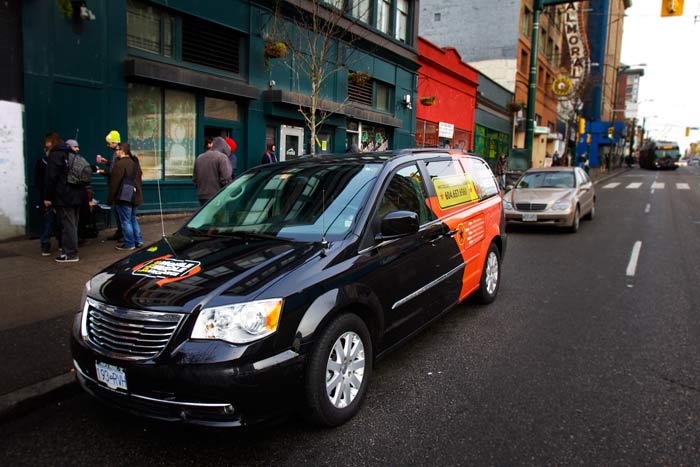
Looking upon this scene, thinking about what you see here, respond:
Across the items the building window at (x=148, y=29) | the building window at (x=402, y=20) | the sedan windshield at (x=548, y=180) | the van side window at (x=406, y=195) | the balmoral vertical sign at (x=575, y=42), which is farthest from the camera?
the balmoral vertical sign at (x=575, y=42)

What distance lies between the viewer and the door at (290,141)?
14062mm

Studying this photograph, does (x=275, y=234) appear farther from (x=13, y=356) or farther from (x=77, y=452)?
(x=13, y=356)

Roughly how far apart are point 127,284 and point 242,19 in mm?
10675

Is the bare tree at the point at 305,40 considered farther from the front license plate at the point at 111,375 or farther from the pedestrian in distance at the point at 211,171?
the front license plate at the point at 111,375

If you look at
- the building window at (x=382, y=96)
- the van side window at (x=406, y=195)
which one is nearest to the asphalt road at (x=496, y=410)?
the van side window at (x=406, y=195)

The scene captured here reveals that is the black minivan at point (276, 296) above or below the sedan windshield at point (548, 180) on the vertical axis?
below

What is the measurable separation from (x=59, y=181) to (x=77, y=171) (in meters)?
0.27

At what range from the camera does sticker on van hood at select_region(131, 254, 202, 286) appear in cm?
318

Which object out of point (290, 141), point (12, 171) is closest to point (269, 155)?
point (290, 141)

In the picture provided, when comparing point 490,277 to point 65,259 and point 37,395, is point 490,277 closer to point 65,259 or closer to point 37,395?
point 37,395

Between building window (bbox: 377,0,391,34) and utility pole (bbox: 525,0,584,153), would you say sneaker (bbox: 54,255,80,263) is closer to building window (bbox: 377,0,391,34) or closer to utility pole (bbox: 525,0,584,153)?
building window (bbox: 377,0,391,34)

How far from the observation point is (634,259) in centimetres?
889

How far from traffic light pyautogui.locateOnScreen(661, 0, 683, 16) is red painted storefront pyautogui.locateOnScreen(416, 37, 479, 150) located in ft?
29.8

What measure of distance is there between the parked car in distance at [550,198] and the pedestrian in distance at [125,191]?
8.22 metres
